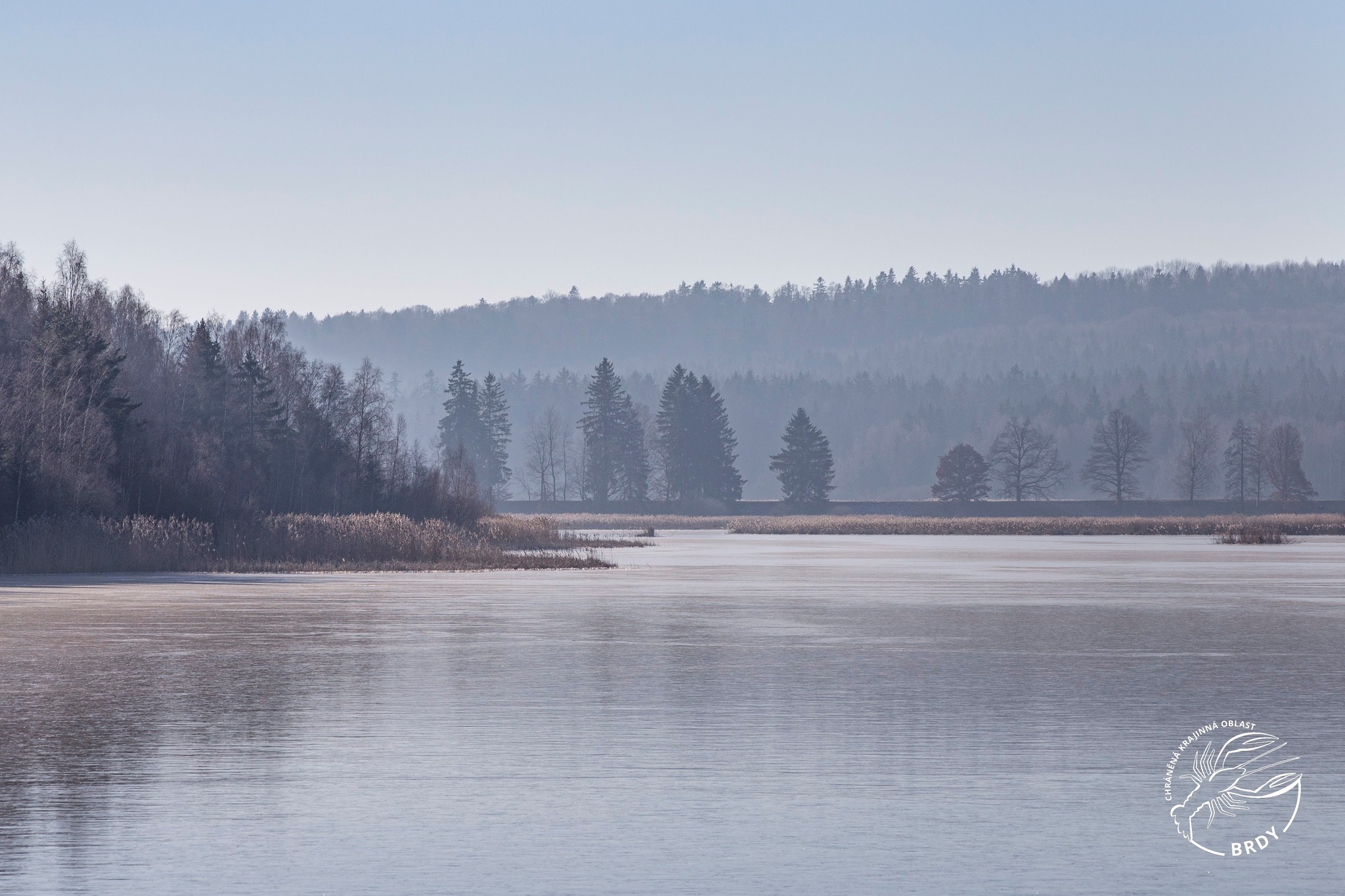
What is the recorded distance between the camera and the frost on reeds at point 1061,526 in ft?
304

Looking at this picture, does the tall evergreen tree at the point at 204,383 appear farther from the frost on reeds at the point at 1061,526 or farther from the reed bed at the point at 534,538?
the frost on reeds at the point at 1061,526

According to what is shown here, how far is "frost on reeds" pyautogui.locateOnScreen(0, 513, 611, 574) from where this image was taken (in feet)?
131

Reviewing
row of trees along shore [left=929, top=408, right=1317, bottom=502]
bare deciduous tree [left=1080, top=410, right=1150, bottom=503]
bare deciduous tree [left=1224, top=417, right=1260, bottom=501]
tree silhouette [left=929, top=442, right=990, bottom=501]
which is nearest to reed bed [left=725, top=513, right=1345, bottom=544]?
tree silhouette [left=929, top=442, right=990, bottom=501]

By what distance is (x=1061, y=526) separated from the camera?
94.1 metres

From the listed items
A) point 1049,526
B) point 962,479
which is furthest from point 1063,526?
point 962,479

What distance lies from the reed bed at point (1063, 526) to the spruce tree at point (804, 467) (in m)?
34.7

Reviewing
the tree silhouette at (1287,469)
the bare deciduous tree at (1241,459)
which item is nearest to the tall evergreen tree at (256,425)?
the tree silhouette at (1287,469)

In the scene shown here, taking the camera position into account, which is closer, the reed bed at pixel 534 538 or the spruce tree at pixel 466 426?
the reed bed at pixel 534 538

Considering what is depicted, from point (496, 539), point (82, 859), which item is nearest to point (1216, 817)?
point (82, 859)

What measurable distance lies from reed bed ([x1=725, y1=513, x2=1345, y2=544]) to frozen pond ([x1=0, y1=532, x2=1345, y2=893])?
68642 millimetres

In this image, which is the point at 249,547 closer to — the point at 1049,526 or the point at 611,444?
the point at 1049,526

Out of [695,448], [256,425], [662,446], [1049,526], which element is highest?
[662,446]

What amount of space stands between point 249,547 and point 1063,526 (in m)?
63.3

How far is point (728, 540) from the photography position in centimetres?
8406
